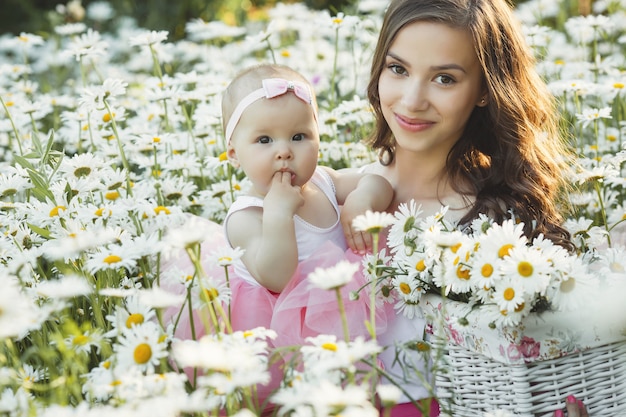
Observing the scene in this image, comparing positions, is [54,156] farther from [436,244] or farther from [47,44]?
[47,44]

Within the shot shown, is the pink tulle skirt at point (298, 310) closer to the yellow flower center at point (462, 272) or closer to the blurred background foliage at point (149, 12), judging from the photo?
the yellow flower center at point (462, 272)

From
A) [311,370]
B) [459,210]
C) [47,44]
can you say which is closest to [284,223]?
[459,210]

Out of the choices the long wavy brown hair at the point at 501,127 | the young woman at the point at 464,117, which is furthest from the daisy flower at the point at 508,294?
the long wavy brown hair at the point at 501,127

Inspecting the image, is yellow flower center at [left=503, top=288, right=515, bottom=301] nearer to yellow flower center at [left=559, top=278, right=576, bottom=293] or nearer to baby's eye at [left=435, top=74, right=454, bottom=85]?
yellow flower center at [left=559, top=278, right=576, bottom=293]

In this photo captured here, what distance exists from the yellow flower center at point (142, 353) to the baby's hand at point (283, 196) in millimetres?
623

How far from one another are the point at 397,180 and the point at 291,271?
0.59 meters

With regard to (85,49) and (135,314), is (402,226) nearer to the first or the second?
(135,314)

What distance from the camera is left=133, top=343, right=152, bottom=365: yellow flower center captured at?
150 centimetres

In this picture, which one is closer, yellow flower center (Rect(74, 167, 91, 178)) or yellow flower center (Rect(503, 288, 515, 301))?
yellow flower center (Rect(503, 288, 515, 301))

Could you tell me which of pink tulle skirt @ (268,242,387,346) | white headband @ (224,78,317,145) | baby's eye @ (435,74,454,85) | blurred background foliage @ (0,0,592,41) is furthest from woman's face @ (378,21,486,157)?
blurred background foliage @ (0,0,592,41)

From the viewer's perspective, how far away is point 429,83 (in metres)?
2.16

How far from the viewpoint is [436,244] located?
157cm

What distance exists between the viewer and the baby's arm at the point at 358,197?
2198mm

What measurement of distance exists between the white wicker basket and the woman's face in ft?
1.97
